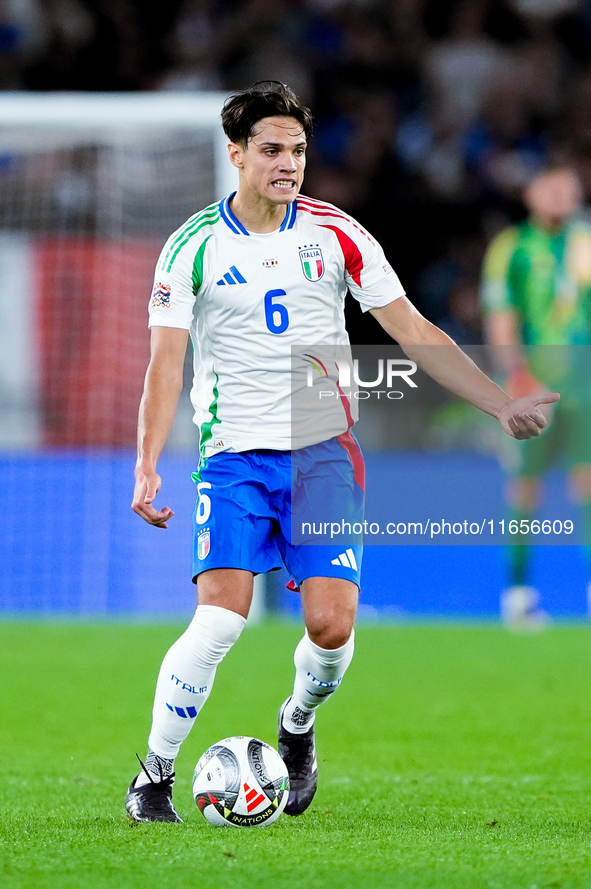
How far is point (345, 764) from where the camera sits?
16.5 ft

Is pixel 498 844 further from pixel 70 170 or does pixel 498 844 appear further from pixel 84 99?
pixel 70 170

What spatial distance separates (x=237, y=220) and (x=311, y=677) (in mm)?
1479

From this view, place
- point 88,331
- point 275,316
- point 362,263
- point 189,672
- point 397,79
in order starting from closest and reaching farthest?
point 189,672
point 275,316
point 362,263
point 88,331
point 397,79

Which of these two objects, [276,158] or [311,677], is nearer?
[276,158]

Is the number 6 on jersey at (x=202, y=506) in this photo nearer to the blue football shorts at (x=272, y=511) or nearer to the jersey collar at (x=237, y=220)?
the blue football shorts at (x=272, y=511)

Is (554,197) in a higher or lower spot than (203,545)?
higher

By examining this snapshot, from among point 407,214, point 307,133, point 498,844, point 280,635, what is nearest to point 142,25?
point 407,214

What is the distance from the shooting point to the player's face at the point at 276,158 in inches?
158

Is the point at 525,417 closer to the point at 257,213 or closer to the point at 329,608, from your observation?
the point at 329,608

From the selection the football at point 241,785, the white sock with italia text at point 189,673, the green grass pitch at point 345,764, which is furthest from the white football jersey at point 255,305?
the green grass pitch at point 345,764

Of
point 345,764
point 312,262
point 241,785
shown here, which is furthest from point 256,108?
point 345,764

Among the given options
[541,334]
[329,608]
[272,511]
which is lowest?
[329,608]

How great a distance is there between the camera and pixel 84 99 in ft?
33.2

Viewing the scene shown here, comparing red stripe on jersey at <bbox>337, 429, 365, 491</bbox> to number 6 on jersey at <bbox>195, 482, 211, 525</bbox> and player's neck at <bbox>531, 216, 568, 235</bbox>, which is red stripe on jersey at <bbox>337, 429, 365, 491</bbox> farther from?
player's neck at <bbox>531, 216, 568, 235</bbox>
